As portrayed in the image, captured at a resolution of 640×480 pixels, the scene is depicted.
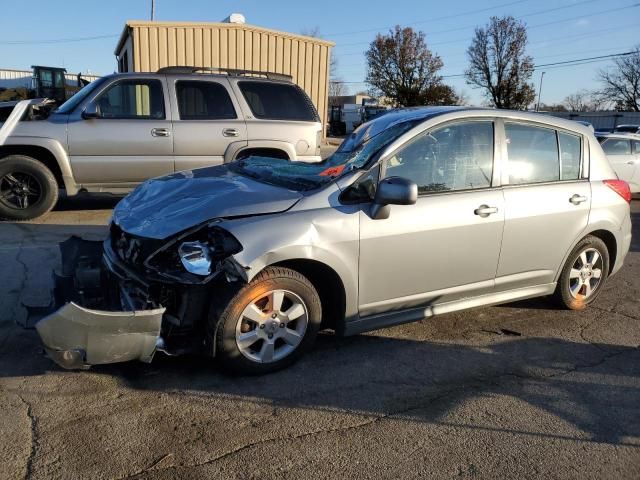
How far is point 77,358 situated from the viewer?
3152 millimetres

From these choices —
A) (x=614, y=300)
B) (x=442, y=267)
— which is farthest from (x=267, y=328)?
(x=614, y=300)

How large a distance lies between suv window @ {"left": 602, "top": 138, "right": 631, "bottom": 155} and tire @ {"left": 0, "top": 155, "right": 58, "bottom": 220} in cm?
1079

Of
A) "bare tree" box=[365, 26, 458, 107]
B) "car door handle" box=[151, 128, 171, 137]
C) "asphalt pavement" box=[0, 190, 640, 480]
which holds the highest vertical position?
"bare tree" box=[365, 26, 458, 107]

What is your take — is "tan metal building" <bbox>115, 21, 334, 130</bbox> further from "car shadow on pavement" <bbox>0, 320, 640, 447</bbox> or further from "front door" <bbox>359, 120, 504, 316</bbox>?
"front door" <bbox>359, 120, 504, 316</bbox>

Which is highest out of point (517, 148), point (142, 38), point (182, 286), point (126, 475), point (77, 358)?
point (142, 38)

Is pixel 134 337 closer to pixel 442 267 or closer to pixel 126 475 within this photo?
pixel 126 475

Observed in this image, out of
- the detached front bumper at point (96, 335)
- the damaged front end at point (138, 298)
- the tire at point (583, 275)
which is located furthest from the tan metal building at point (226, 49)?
the detached front bumper at point (96, 335)

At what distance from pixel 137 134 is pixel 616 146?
999 cm

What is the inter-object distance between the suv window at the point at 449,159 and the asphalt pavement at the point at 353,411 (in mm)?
1211

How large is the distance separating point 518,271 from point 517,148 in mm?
985

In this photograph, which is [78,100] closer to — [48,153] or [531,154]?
[48,153]

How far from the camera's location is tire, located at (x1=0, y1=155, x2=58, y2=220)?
757 centimetres

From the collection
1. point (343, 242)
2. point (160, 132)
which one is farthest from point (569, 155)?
point (160, 132)

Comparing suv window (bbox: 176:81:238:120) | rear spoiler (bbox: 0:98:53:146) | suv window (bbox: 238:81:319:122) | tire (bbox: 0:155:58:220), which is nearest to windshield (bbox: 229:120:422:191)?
suv window (bbox: 176:81:238:120)
